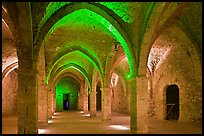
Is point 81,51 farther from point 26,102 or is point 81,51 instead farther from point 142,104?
point 26,102

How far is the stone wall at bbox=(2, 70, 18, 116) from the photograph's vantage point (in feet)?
59.6

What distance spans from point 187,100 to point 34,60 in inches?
312

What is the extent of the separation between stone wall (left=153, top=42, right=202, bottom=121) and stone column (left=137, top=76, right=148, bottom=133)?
4.18 m

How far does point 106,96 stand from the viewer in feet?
45.7

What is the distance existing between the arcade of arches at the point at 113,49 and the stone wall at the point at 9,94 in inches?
5.5

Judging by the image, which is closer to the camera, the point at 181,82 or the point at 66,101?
the point at 181,82

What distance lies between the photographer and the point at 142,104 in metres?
8.45

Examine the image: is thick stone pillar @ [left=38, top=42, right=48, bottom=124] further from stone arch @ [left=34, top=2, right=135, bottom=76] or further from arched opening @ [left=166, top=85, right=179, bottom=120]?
arched opening @ [left=166, top=85, right=179, bottom=120]

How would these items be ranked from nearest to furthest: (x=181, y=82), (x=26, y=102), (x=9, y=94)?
(x=26, y=102) → (x=181, y=82) → (x=9, y=94)

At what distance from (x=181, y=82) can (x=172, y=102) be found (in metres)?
2.22

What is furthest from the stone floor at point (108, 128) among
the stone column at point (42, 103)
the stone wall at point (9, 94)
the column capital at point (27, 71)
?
the stone wall at point (9, 94)

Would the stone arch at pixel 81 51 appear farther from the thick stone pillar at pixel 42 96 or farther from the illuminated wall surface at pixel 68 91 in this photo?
the illuminated wall surface at pixel 68 91

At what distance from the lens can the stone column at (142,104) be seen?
8.42 meters

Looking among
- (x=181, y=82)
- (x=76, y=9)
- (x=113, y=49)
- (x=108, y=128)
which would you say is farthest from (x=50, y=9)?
(x=181, y=82)
